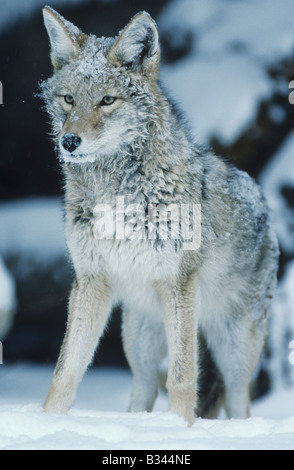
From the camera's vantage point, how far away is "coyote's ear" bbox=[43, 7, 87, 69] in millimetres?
3316

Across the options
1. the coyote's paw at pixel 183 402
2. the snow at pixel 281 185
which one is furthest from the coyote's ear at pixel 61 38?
the snow at pixel 281 185

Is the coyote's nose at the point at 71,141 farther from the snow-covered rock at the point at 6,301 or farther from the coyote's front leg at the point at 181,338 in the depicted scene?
the snow-covered rock at the point at 6,301

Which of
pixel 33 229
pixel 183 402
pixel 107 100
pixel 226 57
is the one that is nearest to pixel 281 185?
pixel 226 57

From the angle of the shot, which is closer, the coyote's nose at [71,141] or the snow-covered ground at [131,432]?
the snow-covered ground at [131,432]

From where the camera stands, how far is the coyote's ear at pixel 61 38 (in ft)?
10.9

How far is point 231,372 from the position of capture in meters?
4.04

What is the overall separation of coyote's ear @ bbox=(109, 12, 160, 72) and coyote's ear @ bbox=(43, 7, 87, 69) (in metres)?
0.28

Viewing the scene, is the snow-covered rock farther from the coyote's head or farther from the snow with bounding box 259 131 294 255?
the snow with bounding box 259 131 294 255

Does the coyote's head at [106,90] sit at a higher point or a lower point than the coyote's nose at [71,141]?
higher

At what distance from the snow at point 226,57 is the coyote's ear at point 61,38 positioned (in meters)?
2.13

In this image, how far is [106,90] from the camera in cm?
310

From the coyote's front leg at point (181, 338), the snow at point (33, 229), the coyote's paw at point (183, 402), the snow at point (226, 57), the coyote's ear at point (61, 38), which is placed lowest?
the snow at point (33, 229)

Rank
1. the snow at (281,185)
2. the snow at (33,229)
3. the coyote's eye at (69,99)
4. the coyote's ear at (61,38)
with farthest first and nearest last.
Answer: the snow at (33,229)
the snow at (281,185)
the coyote's ear at (61,38)
the coyote's eye at (69,99)

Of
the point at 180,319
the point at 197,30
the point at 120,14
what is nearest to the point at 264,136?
the point at 197,30
